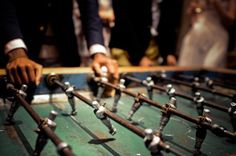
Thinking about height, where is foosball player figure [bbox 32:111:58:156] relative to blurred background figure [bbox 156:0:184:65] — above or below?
below

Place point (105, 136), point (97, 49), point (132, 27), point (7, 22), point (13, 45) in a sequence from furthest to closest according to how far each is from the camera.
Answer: point (132, 27), point (97, 49), point (7, 22), point (13, 45), point (105, 136)

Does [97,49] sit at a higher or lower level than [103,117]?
higher

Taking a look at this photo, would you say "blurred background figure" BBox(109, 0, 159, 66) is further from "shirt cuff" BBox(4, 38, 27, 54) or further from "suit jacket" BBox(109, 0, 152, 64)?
"shirt cuff" BBox(4, 38, 27, 54)

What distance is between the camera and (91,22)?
98.7 inches

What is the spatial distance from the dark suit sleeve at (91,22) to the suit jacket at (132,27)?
60.1 inches

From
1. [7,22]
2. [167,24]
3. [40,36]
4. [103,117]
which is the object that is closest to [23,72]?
[7,22]

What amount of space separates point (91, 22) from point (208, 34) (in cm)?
303

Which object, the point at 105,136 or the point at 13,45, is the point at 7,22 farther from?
the point at 105,136

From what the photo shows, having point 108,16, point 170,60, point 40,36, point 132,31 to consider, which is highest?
point 108,16

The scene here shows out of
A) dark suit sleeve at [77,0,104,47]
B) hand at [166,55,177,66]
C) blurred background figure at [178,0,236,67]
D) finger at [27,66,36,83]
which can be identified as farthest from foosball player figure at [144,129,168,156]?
blurred background figure at [178,0,236,67]

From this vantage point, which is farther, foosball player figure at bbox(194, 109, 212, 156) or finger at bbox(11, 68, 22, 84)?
finger at bbox(11, 68, 22, 84)

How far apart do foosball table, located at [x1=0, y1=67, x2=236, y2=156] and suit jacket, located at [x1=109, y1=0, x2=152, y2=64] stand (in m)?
1.95

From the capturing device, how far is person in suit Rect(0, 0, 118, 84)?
173 centimetres

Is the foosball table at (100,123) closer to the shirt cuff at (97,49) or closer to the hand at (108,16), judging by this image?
the shirt cuff at (97,49)
